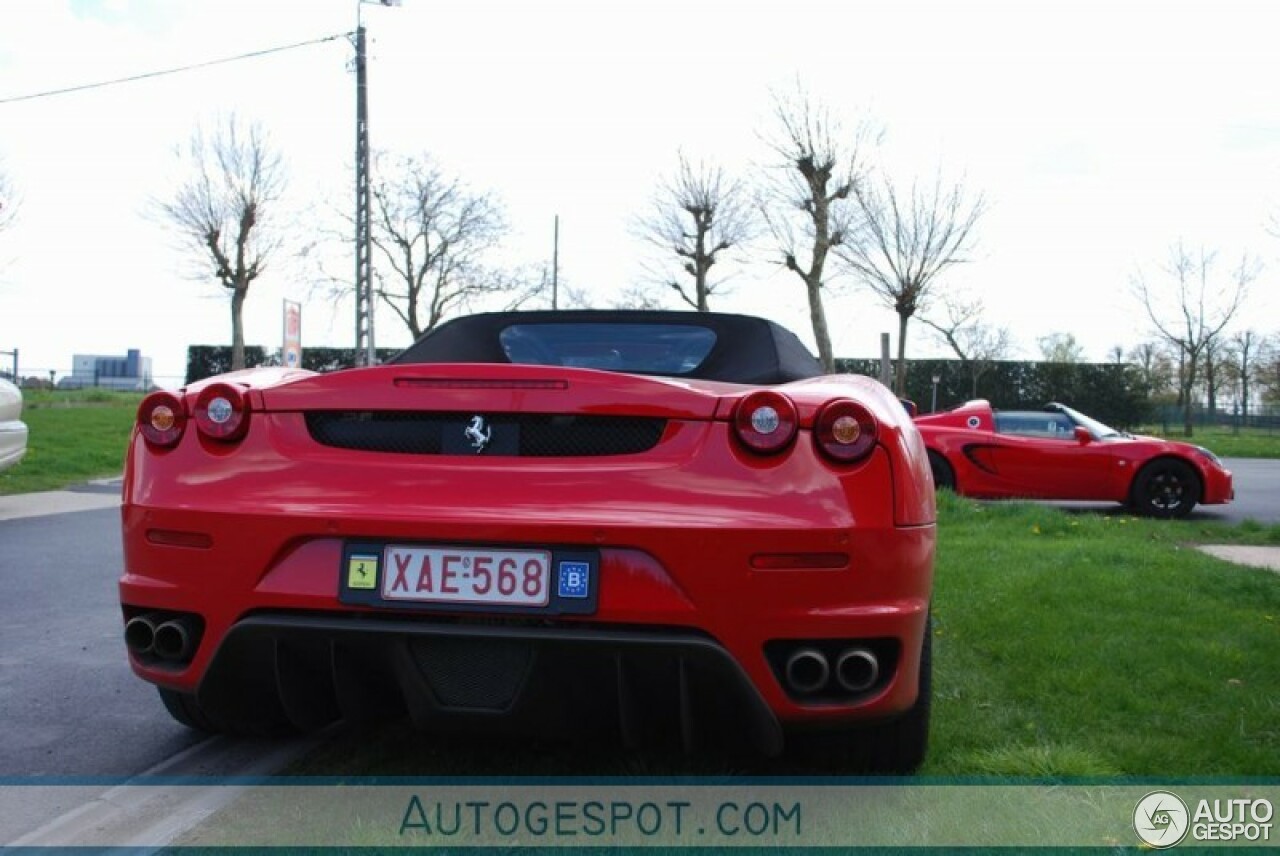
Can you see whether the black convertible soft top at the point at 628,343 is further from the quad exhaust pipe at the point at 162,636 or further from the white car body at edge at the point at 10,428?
the white car body at edge at the point at 10,428

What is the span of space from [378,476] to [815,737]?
120 cm

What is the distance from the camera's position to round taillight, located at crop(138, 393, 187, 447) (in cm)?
268

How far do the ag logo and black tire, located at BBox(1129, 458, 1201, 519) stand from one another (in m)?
8.55

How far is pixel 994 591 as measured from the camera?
5.33 m

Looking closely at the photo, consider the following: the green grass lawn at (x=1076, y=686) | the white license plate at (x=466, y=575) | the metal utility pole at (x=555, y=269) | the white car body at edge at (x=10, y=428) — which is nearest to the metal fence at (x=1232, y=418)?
the metal utility pole at (x=555, y=269)

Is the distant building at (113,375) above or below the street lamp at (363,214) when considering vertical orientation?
below

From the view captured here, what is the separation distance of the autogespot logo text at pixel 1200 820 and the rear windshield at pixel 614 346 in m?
1.64

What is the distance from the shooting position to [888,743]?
2.75 m

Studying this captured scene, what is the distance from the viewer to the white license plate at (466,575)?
2301 mm

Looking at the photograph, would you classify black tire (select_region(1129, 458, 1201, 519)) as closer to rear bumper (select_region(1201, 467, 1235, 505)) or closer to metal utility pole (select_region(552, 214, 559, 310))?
rear bumper (select_region(1201, 467, 1235, 505))

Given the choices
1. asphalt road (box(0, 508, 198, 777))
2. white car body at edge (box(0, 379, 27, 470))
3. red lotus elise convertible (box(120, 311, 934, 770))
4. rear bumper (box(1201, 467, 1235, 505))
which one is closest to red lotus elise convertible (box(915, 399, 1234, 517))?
rear bumper (box(1201, 467, 1235, 505))

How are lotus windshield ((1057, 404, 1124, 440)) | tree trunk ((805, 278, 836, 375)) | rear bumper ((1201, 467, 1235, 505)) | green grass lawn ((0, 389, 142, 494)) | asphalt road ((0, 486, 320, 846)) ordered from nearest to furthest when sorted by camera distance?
asphalt road ((0, 486, 320, 846)) < rear bumper ((1201, 467, 1235, 505)) < lotus windshield ((1057, 404, 1124, 440)) < green grass lawn ((0, 389, 142, 494)) < tree trunk ((805, 278, 836, 375))

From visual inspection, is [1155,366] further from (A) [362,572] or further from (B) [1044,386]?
(A) [362,572]

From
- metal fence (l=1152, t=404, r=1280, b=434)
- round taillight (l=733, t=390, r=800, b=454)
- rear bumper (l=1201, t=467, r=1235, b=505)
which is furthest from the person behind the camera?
metal fence (l=1152, t=404, r=1280, b=434)
